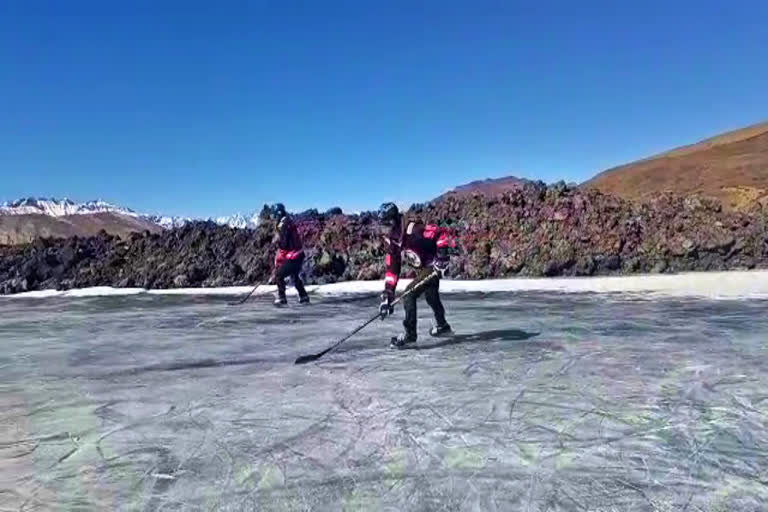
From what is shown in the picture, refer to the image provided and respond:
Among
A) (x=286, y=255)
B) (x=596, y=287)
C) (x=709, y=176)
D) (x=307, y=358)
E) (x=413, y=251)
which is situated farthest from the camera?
(x=709, y=176)

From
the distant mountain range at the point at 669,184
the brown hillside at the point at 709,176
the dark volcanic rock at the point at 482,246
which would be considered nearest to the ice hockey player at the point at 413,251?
the dark volcanic rock at the point at 482,246

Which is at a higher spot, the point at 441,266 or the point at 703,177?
the point at 703,177

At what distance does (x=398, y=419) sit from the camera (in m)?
5.89

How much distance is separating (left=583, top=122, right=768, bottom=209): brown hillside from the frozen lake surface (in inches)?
830

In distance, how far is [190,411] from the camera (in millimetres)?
6375

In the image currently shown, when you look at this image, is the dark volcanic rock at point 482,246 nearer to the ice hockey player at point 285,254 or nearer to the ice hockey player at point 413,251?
the ice hockey player at point 285,254

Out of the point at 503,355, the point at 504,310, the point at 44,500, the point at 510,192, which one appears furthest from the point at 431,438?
the point at 510,192

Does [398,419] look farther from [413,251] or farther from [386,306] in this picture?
[413,251]

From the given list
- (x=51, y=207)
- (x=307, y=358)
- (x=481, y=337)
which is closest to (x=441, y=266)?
(x=481, y=337)

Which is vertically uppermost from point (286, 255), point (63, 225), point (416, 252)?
point (63, 225)

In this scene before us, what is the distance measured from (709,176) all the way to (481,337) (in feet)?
111

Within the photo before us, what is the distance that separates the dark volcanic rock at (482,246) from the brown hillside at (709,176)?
6.47 metres

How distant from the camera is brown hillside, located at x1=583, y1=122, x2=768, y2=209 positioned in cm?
2967

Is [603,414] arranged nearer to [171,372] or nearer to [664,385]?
[664,385]
